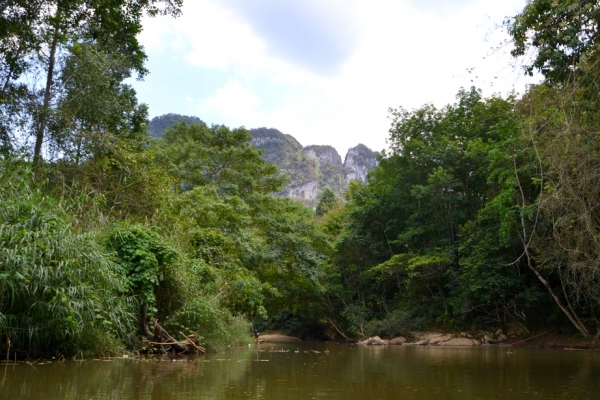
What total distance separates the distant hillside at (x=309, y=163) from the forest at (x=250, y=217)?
73224mm

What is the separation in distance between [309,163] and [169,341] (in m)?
107

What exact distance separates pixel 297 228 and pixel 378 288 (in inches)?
275

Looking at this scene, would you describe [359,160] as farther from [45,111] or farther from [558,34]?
[558,34]

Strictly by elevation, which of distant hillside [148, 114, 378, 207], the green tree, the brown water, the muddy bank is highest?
distant hillside [148, 114, 378, 207]

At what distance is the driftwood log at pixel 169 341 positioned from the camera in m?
9.89

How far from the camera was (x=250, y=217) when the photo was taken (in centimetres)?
1992

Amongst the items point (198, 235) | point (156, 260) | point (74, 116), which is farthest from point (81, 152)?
point (156, 260)

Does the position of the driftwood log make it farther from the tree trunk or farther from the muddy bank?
the muddy bank

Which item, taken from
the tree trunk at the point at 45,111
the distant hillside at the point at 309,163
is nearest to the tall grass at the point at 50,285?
the tree trunk at the point at 45,111

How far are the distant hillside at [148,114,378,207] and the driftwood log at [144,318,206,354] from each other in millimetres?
89831

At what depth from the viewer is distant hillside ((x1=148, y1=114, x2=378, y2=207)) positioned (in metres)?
110

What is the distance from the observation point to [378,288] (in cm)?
2825

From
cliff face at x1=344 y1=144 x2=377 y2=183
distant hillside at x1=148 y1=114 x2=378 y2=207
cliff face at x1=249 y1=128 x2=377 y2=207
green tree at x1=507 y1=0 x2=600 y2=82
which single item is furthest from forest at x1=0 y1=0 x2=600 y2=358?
cliff face at x1=344 y1=144 x2=377 y2=183

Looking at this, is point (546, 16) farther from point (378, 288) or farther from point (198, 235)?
point (378, 288)
